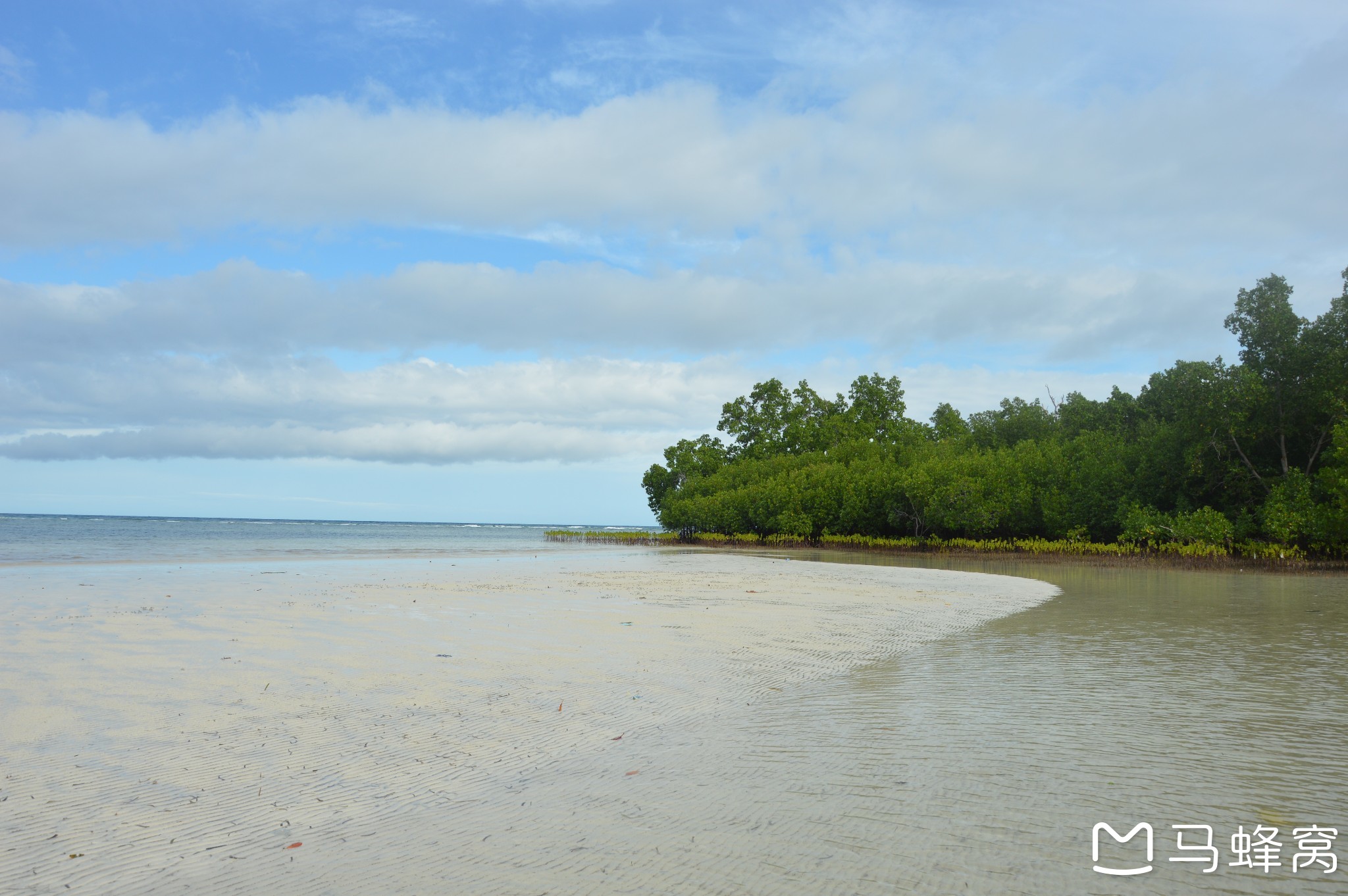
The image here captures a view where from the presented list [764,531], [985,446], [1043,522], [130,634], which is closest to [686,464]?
[764,531]

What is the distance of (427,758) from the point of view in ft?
18.7

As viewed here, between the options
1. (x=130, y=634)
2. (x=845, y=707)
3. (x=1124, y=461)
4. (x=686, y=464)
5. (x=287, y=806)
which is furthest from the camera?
(x=686, y=464)

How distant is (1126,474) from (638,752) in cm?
4812

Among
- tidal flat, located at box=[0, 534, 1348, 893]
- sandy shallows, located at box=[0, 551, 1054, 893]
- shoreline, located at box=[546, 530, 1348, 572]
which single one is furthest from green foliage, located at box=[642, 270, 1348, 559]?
sandy shallows, located at box=[0, 551, 1054, 893]

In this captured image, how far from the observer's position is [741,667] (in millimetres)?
9344

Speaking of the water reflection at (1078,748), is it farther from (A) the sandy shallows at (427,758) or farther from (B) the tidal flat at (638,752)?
(A) the sandy shallows at (427,758)

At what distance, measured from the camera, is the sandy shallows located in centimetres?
395

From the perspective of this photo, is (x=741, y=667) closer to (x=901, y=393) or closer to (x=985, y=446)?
(x=985, y=446)

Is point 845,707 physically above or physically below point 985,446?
below

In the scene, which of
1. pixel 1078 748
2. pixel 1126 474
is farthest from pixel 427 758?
pixel 1126 474

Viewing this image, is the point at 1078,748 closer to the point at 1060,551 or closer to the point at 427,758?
the point at 427,758

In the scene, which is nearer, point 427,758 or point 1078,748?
point 427,758

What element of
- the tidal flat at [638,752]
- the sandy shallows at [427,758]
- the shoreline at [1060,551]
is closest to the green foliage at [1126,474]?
the shoreline at [1060,551]

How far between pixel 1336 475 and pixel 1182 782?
36834 mm
